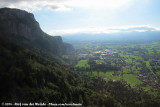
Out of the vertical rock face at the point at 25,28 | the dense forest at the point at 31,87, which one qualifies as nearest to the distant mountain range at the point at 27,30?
the vertical rock face at the point at 25,28

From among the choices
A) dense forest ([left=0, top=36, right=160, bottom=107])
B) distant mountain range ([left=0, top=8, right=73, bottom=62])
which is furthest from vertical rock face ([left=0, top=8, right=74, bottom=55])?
dense forest ([left=0, top=36, right=160, bottom=107])

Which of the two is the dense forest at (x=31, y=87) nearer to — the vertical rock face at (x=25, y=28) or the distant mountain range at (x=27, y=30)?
the distant mountain range at (x=27, y=30)

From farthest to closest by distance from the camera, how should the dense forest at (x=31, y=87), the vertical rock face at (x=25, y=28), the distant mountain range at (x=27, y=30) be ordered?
1. the vertical rock face at (x=25, y=28)
2. the distant mountain range at (x=27, y=30)
3. the dense forest at (x=31, y=87)

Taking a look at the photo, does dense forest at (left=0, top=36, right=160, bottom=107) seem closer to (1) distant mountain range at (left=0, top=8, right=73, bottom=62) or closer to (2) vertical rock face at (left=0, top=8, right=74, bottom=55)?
(1) distant mountain range at (left=0, top=8, right=73, bottom=62)

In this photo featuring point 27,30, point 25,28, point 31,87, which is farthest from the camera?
point 27,30

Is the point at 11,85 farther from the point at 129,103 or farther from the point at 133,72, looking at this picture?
the point at 133,72

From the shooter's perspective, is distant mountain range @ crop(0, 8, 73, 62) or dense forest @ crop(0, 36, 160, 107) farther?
distant mountain range @ crop(0, 8, 73, 62)

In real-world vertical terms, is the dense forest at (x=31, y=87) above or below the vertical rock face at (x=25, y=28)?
below

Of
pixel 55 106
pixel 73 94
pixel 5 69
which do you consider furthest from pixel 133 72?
pixel 5 69

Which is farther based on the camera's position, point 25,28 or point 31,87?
point 25,28

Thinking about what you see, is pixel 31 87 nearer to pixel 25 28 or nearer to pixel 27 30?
pixel 25 28

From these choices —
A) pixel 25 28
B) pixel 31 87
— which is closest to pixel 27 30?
pixel 25 28
